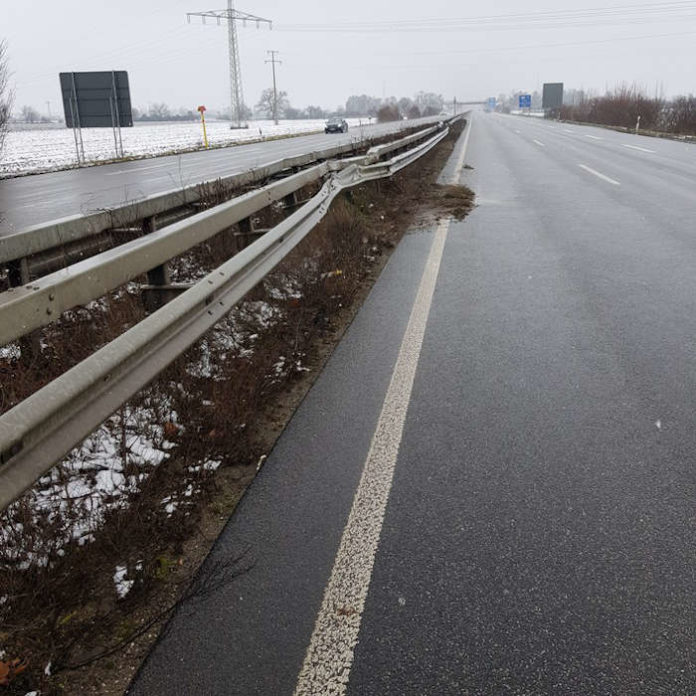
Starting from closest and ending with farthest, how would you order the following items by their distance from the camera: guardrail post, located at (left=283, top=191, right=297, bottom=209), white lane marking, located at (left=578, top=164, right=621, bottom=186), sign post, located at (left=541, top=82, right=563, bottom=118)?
guardrail post, located at (left=283, top=191, right=297, bottom=209) → white lane marking, located at (left=578, top=164, right=621, bottom=186) → sign post, located at (left=541, top=82, right=563, bottom=118)

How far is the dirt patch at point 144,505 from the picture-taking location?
227 cm

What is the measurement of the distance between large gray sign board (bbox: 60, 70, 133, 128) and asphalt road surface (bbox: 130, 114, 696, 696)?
27.5m

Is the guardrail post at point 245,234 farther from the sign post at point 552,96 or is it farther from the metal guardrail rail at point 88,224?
the sign post at point 552,96

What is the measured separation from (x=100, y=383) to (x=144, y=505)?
738 mm

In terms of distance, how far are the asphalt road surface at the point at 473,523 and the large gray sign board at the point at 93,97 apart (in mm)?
27475

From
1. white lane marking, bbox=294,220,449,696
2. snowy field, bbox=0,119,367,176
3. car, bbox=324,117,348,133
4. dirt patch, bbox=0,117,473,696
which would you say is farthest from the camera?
car, bbox=324,117,348,133

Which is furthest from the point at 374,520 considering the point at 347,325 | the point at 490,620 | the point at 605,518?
the point at 347,325

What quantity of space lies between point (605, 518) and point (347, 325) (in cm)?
337

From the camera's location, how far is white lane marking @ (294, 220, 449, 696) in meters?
2.16

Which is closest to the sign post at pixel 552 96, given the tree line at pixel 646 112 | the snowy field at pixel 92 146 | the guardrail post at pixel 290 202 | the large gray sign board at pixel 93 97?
the tree line at pixel 646 112

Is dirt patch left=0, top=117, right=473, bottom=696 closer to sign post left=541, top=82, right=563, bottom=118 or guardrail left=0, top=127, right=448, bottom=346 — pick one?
guardrail left=0, top=127, right=448, bottom=346

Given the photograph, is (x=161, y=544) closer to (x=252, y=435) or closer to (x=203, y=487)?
(x=203, y=487)

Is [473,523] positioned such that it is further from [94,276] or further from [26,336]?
[26,336]

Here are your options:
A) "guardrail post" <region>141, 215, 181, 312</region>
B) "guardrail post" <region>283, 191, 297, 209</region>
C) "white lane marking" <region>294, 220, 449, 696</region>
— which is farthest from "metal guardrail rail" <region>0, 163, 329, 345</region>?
"guardrail post" <region>283, 191, 297, 209</region>
